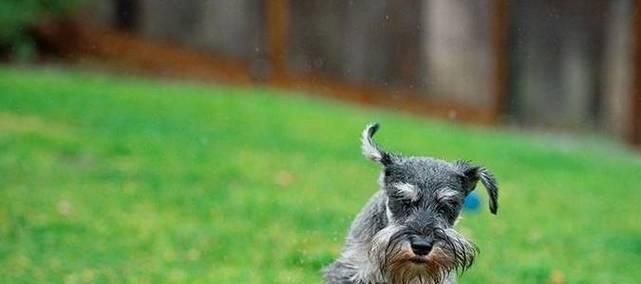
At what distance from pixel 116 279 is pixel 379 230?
9.28ft

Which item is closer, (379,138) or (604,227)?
(604,227)

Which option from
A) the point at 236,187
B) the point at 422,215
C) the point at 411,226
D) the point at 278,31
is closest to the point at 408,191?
the point at 422,215

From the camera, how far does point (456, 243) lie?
7109mm

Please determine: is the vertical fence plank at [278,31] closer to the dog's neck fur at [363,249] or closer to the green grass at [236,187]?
the green grass at [236,187]

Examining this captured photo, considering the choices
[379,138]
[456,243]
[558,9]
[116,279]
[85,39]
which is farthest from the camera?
[85,39]

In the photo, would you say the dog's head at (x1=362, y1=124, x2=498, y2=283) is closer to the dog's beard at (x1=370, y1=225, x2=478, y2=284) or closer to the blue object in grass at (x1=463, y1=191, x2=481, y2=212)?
the dog's beard at (x1=370, y1=225, x2=478, y2=284)

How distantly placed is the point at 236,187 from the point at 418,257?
247 inches

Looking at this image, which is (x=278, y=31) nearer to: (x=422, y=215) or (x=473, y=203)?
(x=473, y=203)

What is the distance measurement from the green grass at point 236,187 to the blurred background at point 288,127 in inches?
1.4

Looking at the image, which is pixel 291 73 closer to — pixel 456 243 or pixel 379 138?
pixel 379 138

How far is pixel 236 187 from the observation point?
1316 cm

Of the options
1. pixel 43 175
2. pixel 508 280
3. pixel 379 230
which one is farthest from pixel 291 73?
pixel 379 230

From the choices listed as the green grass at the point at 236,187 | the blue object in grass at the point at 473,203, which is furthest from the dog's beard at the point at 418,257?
the blue object in grass at the point at 473,203

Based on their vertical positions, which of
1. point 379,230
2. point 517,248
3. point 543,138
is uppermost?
point 379,230
